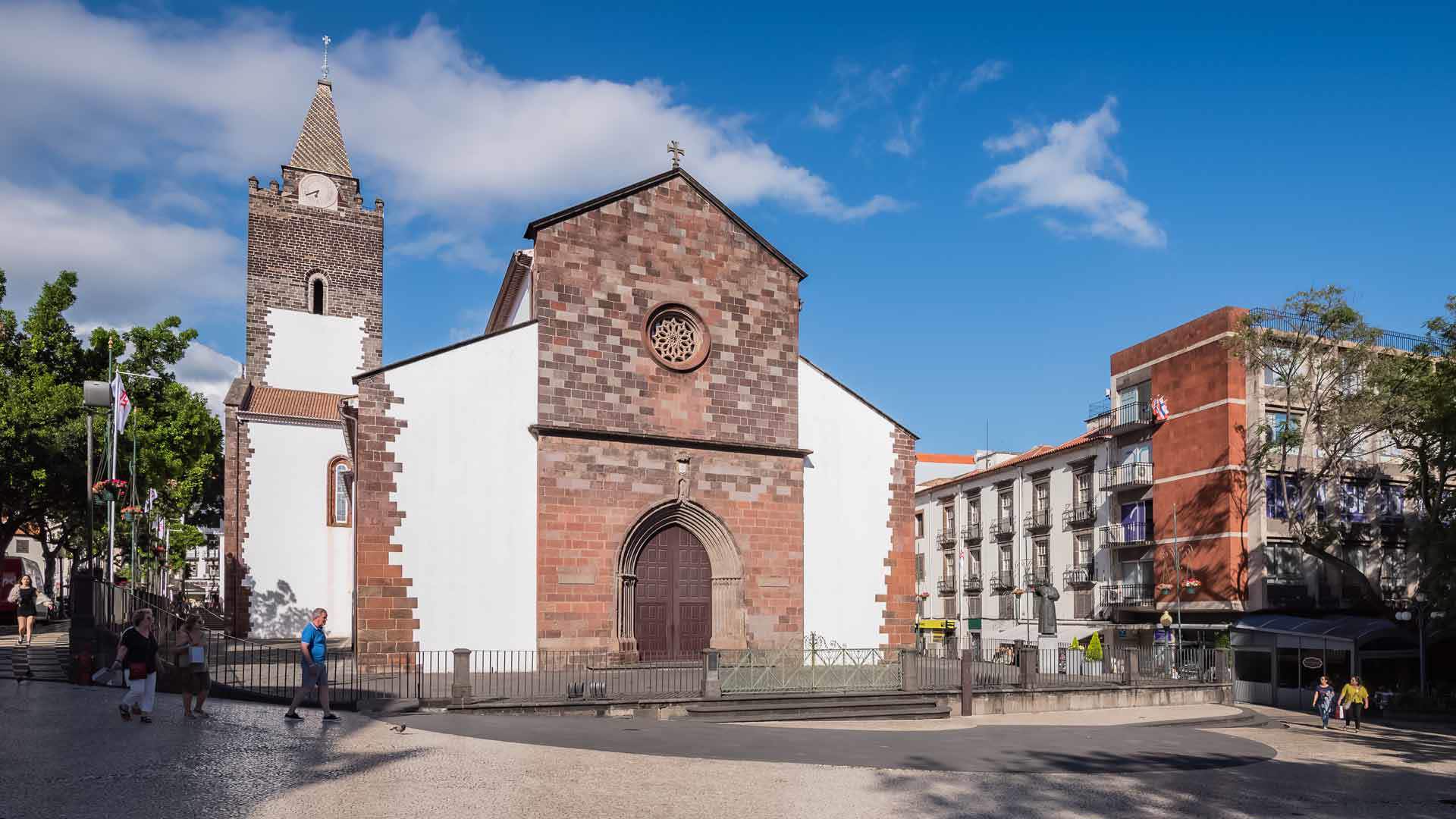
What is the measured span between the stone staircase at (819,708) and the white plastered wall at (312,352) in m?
26.7

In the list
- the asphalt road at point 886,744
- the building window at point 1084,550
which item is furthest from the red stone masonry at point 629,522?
the building window at point 1084,550

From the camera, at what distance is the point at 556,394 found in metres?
24.4

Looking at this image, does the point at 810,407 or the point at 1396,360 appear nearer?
the point at 810,407

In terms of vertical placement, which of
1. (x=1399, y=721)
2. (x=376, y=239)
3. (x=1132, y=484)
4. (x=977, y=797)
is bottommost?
(x=1399, y=721)

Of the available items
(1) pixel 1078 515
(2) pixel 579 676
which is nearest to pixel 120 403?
(2) pixel 579 676

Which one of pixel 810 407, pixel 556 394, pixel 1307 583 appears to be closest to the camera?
pixel 556 394

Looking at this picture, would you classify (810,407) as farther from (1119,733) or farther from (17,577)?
(17,577)

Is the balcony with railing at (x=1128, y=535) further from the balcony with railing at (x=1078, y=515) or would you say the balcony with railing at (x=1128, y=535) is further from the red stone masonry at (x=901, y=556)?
the red stone masonry at (x=901, y=556)

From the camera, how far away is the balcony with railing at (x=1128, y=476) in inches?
1444

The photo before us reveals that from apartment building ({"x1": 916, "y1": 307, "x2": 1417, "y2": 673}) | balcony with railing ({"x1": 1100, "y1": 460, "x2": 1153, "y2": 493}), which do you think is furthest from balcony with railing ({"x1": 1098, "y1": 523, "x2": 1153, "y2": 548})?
balcony with railing ({"x1": 1100, "y1": 460, "x2": 1153, "y2": 493})

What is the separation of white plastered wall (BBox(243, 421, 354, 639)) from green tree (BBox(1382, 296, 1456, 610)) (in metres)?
32.6

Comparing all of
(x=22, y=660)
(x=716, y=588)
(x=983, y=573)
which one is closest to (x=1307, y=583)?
(x=983, y=573)

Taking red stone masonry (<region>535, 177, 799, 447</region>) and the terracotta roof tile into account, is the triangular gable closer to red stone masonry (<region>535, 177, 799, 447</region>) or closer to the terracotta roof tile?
red stone masonry (<region>535, 177, 799, 447</region>)

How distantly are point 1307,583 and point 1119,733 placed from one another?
18402mm
